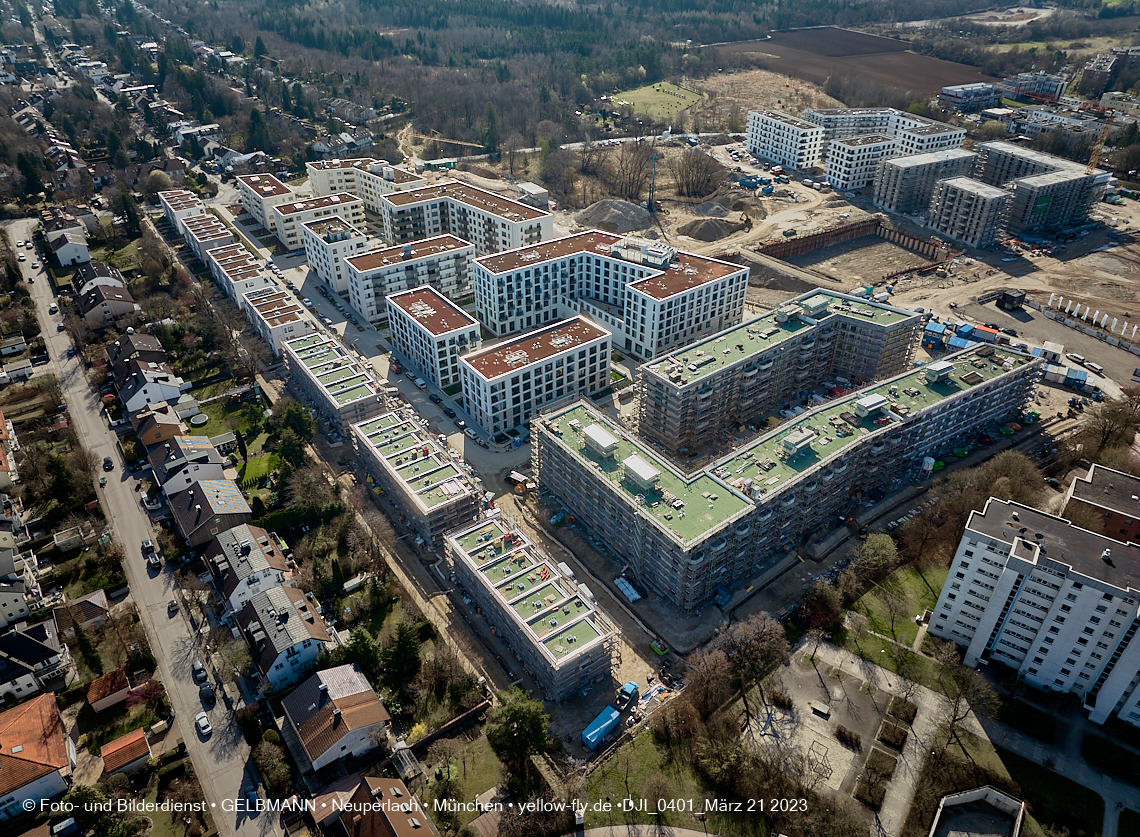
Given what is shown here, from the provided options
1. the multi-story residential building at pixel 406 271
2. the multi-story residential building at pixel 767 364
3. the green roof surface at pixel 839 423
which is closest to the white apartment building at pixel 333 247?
the multi-story residential building at pixel 406 271

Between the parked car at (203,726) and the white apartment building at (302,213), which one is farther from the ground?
the white apartment building at (302,213)

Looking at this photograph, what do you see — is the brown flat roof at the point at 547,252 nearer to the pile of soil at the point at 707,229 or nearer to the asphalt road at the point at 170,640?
the pile of soil at the point at 707,229


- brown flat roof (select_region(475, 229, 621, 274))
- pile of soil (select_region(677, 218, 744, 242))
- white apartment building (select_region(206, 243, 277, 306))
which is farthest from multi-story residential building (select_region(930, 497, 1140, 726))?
white apartment building (select_region(206, 243, 277, 306))

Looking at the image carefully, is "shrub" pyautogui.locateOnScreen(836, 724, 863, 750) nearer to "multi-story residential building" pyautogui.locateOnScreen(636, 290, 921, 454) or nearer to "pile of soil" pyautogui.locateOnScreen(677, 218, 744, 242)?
"multi-story residential building" pyautogui.locateOnScreen(636, 290, 921, 454)

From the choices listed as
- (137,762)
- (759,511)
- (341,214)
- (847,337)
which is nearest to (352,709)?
(137,762)

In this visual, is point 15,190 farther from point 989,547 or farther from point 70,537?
point 989,547

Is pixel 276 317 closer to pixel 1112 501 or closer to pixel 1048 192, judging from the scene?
pixel 1112 501
